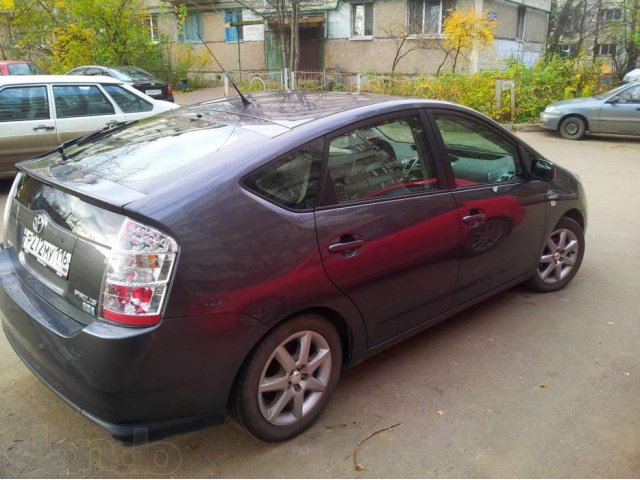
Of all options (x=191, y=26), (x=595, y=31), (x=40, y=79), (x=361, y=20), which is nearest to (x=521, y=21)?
(x=595, y=31)

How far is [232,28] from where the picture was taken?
26031 millimetres

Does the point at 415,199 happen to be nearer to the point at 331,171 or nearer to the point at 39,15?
the point at 331,171

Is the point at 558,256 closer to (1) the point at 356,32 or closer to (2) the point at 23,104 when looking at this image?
(2) the point at 23,104

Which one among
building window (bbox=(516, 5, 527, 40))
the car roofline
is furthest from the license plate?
building window (bbox=(516, 5, 527, 40))

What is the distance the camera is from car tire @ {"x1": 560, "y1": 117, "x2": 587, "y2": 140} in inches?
502

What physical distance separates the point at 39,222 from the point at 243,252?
3.48ft

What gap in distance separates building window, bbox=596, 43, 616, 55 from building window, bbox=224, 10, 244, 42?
18100 mm

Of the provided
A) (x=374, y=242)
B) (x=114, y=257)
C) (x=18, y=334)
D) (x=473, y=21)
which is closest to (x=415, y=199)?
(x=374, y=242)

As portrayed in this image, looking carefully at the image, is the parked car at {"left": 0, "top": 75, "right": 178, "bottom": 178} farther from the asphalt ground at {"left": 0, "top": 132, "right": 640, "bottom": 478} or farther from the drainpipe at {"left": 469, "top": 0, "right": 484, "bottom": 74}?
the drainpipe at {"left": 469, "top": 0, "right": 484, "bottom": 74}

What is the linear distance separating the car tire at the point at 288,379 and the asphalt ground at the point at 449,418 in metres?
0.13

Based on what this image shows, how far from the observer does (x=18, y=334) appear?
107 inches

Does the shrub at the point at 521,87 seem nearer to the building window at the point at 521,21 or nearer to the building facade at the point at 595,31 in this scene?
the building window at the point at 521,21

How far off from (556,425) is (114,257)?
2.29 meters

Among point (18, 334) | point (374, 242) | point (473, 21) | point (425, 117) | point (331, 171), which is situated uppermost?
point (473, 21)
